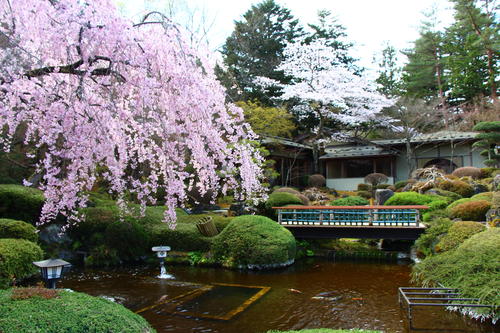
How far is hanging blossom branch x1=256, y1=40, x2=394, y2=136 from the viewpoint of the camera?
83.4 ft

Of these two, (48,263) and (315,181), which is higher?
(315,181)

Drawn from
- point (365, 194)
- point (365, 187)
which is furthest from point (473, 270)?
point (365, 187)

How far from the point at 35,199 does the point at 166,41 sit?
9.65m

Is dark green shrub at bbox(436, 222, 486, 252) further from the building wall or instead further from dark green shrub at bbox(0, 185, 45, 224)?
the building wall

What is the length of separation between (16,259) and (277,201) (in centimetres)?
1007

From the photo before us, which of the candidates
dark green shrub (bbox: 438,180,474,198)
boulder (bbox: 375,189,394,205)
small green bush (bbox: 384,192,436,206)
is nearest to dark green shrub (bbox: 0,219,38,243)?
small green bush (bbox: 384,192,436,206)

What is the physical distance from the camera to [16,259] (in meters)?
7.89

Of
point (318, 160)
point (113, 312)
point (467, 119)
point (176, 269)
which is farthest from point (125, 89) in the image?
point (467, 119)

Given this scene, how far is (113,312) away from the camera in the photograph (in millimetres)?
4410

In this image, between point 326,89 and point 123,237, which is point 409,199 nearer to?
point 123,237

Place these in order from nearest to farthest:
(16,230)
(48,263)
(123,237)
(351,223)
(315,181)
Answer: (48,263) < (16,230) < (123,237) < (351,223) < (315,181)

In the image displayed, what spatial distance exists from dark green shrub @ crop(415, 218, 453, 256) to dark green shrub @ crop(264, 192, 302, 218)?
570 cm

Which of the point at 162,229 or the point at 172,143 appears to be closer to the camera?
the point at 172,143

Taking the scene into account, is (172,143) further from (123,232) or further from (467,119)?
(467,119)
